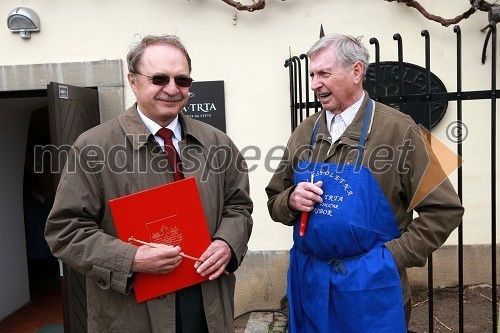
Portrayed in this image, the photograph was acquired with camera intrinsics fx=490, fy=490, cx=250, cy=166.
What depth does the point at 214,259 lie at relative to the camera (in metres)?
2.05

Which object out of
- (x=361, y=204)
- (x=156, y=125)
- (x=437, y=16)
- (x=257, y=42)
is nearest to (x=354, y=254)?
(x=361, y=204)

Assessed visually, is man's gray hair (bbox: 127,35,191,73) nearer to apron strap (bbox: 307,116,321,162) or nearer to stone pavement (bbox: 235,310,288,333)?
apron strap (bbox: 307,116,321,162)

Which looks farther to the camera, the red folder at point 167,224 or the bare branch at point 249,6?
the bare branch at point 249,6

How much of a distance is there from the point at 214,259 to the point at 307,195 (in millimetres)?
495

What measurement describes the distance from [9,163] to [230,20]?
343 cm

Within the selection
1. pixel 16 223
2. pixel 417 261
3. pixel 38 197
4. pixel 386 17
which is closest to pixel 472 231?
pixel 386 17

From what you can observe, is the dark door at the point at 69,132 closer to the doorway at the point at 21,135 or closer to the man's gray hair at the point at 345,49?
the doorway at the point at 21,135

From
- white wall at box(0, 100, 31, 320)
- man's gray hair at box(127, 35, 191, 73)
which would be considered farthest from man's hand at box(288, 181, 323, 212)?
white wall at box(0, 100, 31, 320)

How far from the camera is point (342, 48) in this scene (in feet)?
7.22

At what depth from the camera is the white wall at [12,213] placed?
5.76 m

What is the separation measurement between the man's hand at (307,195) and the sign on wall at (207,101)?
245 centimetres

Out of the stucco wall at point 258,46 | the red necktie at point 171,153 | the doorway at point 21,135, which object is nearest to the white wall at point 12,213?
the doorway at point 21,135

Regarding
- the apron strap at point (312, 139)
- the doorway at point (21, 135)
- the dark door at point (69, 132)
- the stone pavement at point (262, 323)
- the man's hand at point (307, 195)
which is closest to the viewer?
the man's hand at point (307, 195)

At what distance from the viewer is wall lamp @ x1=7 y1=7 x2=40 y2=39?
14.6 ft
